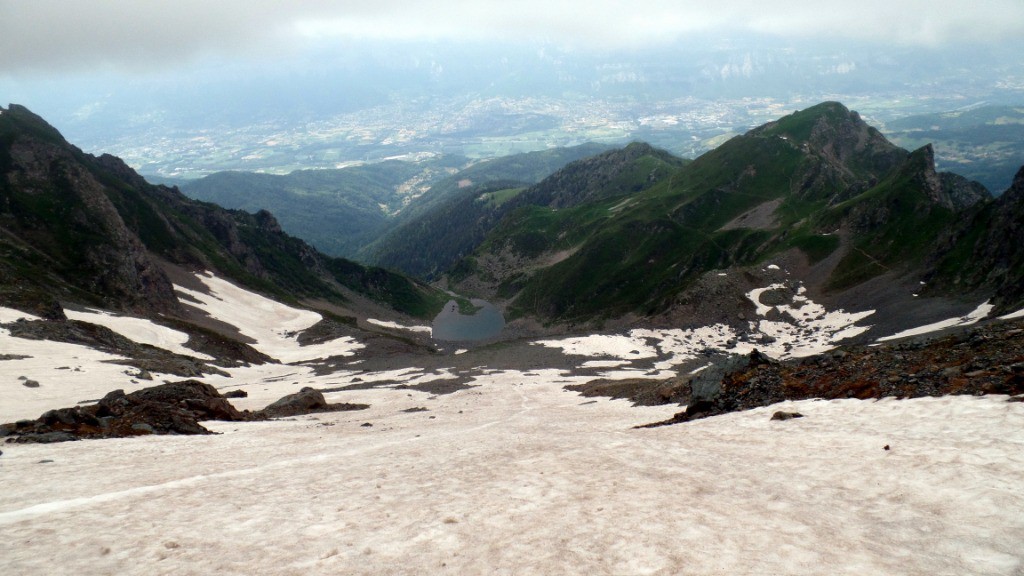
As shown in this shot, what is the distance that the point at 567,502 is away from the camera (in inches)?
462

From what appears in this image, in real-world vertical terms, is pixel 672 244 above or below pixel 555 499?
below

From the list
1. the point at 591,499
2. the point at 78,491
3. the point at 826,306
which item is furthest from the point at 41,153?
the point at 826,306

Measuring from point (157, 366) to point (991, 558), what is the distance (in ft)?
190

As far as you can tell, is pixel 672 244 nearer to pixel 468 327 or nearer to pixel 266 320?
pixel 468 327

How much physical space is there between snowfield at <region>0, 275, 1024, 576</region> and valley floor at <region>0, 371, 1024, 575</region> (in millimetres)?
56

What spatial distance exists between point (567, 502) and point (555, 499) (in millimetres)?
343

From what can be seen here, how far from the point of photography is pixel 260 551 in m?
9.72

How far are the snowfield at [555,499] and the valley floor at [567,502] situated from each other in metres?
0.06

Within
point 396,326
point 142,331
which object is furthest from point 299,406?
point 396,326

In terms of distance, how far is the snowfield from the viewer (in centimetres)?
912

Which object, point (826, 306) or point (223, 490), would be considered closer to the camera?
point (223, 490)

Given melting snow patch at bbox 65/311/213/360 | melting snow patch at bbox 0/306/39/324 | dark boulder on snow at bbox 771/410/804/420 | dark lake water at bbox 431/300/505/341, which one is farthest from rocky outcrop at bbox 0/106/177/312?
dark boulder on snow at bbox 771/410/804/420

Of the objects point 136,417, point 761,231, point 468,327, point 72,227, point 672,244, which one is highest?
point 72,227

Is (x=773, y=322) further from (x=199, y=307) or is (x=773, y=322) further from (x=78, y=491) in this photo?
(x=199, y=307)
